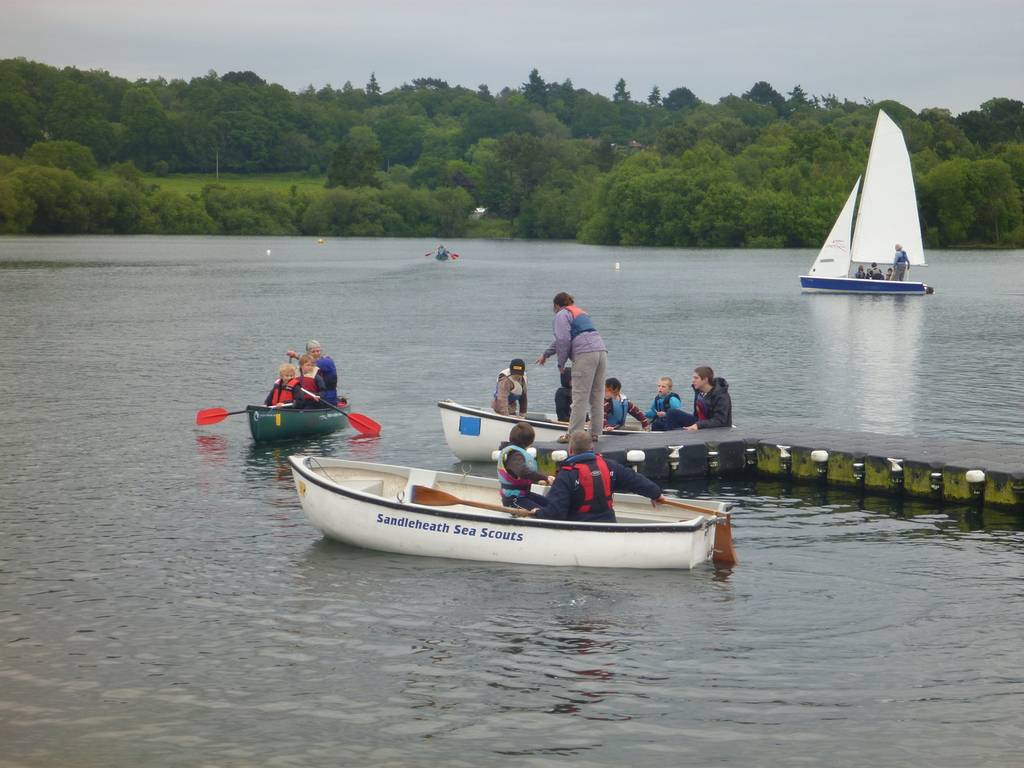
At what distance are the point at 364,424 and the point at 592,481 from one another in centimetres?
1253

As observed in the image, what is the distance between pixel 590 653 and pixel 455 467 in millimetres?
11416

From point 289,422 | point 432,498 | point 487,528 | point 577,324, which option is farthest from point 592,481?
point 289,422

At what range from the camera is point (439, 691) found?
13.2 meters

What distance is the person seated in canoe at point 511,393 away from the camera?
24.5 metres

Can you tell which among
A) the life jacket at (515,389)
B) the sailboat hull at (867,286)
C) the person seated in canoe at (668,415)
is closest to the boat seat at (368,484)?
the life jacket at (515,389)

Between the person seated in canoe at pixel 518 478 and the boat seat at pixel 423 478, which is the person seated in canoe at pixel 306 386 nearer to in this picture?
the boat seat at pixel 423 478

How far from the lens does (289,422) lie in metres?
27.6

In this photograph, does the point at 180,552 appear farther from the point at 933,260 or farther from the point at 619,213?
the point at 619,213

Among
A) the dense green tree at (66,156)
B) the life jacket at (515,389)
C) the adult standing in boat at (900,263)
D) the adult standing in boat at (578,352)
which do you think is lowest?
the life jacket at (515,389)

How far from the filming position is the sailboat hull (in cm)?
7694

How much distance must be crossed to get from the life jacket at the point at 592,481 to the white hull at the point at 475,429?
7267 mm

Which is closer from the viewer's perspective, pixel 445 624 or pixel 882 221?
pixel 445 624

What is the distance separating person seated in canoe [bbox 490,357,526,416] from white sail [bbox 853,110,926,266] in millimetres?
54665

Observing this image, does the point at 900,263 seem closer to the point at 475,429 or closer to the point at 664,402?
the point at 664,402
